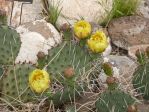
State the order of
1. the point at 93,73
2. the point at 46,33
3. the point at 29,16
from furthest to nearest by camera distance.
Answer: the point at 29,16 → the point at 46,33 → the point at 93,73

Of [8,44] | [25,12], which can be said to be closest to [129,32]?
[25,12]

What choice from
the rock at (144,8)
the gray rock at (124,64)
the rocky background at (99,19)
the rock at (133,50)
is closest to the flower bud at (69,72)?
the gray rock at (124,64)

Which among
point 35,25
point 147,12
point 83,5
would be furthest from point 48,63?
point 147,12

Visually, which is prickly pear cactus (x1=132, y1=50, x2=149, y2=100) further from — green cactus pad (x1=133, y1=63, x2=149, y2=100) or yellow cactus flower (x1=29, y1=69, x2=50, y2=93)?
yellow cactus flower (x1=29, y1=69, x2=50, y2=93)

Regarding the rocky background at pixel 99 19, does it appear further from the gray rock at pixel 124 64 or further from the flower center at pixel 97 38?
the flower center at pixel 97 38

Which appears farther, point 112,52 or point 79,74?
point 112,52

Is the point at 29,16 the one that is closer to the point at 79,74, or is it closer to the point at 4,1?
the point at 4,1
